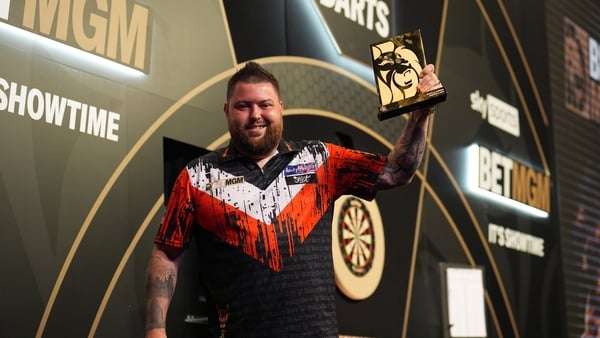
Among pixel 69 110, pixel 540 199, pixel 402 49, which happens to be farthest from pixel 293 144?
pixel 540 199

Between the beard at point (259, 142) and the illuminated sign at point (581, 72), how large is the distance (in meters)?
5.06

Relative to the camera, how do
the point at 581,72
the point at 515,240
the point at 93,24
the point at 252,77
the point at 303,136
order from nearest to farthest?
the point at 252,77, the point at 93,24, the point at 303,136, the point at 515,240, the point at 581,72

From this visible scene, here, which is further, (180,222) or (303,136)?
(303,136)

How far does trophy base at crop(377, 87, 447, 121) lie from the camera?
7.29ft

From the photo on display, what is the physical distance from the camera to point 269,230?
2.27 meters

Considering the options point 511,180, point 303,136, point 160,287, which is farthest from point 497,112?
point 160,287

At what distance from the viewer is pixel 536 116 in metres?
6.43

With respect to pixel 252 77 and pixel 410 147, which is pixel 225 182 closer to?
pixel 252 77

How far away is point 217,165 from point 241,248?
0.27m

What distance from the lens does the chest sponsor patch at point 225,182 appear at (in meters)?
2.32

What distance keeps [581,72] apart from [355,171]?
535 centimetres

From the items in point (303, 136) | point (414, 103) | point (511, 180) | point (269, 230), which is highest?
point (511, 180)

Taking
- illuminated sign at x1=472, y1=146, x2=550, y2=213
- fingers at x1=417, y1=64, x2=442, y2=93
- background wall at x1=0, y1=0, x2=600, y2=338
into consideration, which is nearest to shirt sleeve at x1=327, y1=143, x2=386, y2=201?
fingers at x1=417, y1=64, x2=442, y2=93

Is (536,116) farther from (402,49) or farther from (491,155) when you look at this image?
(402,49)
